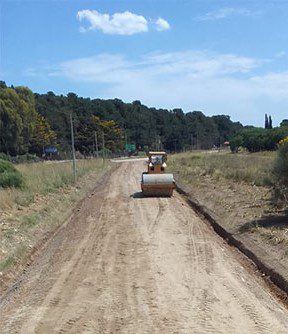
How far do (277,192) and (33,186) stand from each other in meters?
14.9

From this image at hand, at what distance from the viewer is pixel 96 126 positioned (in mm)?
116438

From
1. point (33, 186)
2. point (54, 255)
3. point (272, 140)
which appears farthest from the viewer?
point (272, 140)

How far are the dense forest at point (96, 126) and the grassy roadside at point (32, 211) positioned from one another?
23.6 m

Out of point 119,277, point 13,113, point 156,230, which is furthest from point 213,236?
point 13,113

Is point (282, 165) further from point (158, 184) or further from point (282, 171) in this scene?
point (158, 184)

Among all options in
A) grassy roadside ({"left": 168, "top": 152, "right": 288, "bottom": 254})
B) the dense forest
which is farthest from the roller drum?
the dense forest

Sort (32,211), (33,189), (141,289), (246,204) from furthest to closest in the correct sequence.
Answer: (33,189) < (32,211) < (246,204) < (141,289)

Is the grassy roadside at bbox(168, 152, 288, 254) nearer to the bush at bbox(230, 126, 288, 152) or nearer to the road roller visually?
the road roller

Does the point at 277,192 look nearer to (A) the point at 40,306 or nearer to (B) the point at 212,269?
(B) the point at 212,269

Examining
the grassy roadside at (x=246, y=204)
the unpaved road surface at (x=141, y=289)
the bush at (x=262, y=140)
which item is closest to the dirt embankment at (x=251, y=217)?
the grassy roadside at (x=246, y=204)

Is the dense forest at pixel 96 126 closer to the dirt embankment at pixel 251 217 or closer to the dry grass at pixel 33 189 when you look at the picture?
the dry grass at pixel 33 189

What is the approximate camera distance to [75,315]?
7.73 meters

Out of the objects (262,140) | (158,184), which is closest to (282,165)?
(158,184)

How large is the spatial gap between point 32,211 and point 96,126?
9670 cm
